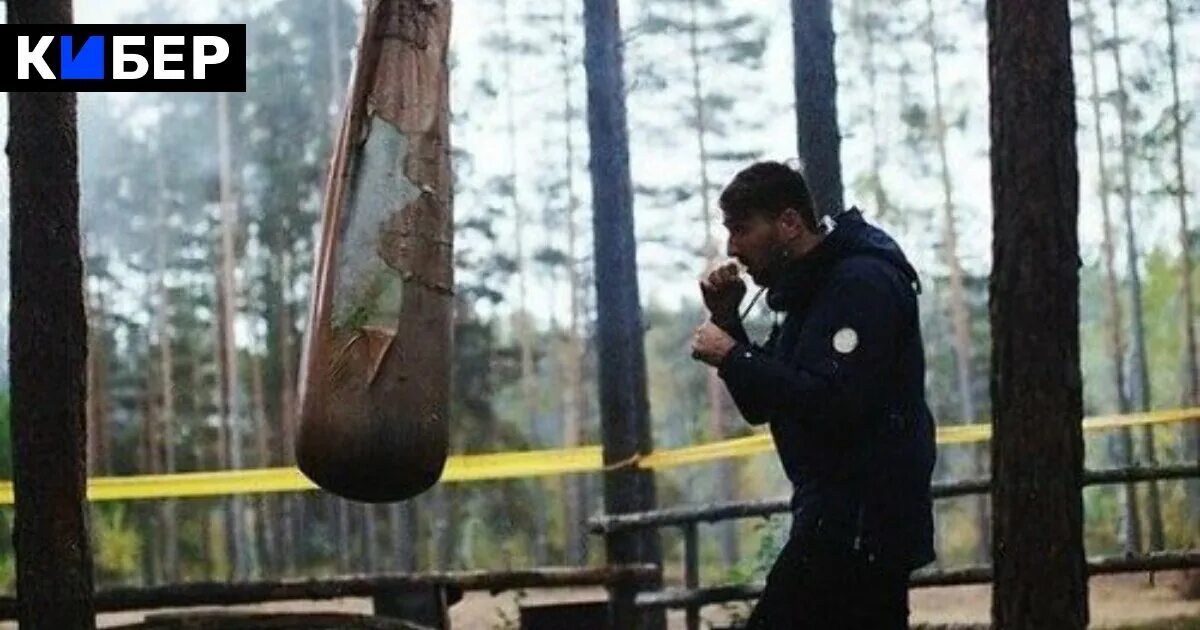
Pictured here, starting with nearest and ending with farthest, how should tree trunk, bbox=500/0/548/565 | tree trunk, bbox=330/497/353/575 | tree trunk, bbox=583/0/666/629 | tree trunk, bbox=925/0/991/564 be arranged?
1. tree trunk, bbox=583/0/666/629
2. tree trunk, bbox=925/0/991/564
3. tree trunk, bbox=500/0/548/565
4. tree trunk, bbox=330/497/353/575

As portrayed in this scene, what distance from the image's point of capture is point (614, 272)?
9352mm

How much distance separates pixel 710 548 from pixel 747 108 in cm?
1139

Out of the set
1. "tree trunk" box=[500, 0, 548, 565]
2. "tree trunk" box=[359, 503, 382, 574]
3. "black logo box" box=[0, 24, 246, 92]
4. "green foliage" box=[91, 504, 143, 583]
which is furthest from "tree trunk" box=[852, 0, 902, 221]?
"black logo box" box=[0, 24, 246, 92]

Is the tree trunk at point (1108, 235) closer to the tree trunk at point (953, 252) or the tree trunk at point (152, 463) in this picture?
the tree trunk at point (953, 252)

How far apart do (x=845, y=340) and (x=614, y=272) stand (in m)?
6.61

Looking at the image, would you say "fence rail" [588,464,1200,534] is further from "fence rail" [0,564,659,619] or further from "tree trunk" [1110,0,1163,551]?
"tree trunk" [1110,0,1163,551]

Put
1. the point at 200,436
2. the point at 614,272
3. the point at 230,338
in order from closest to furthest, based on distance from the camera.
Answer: the point at 614,272 < the point at 230,338 < the point at 200,436

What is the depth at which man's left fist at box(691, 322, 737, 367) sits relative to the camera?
112 inches

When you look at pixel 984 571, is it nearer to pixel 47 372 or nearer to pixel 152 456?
pixel 47 372

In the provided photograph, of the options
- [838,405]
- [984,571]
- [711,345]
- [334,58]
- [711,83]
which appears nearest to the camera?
[838,405]

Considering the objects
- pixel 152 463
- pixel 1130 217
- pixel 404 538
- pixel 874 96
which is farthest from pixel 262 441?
pixel 1130 217

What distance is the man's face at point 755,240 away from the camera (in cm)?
292

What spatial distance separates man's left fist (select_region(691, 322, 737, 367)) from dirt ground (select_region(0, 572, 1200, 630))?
9.44 m

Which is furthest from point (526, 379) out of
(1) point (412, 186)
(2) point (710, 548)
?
(1) point (412, 186)
